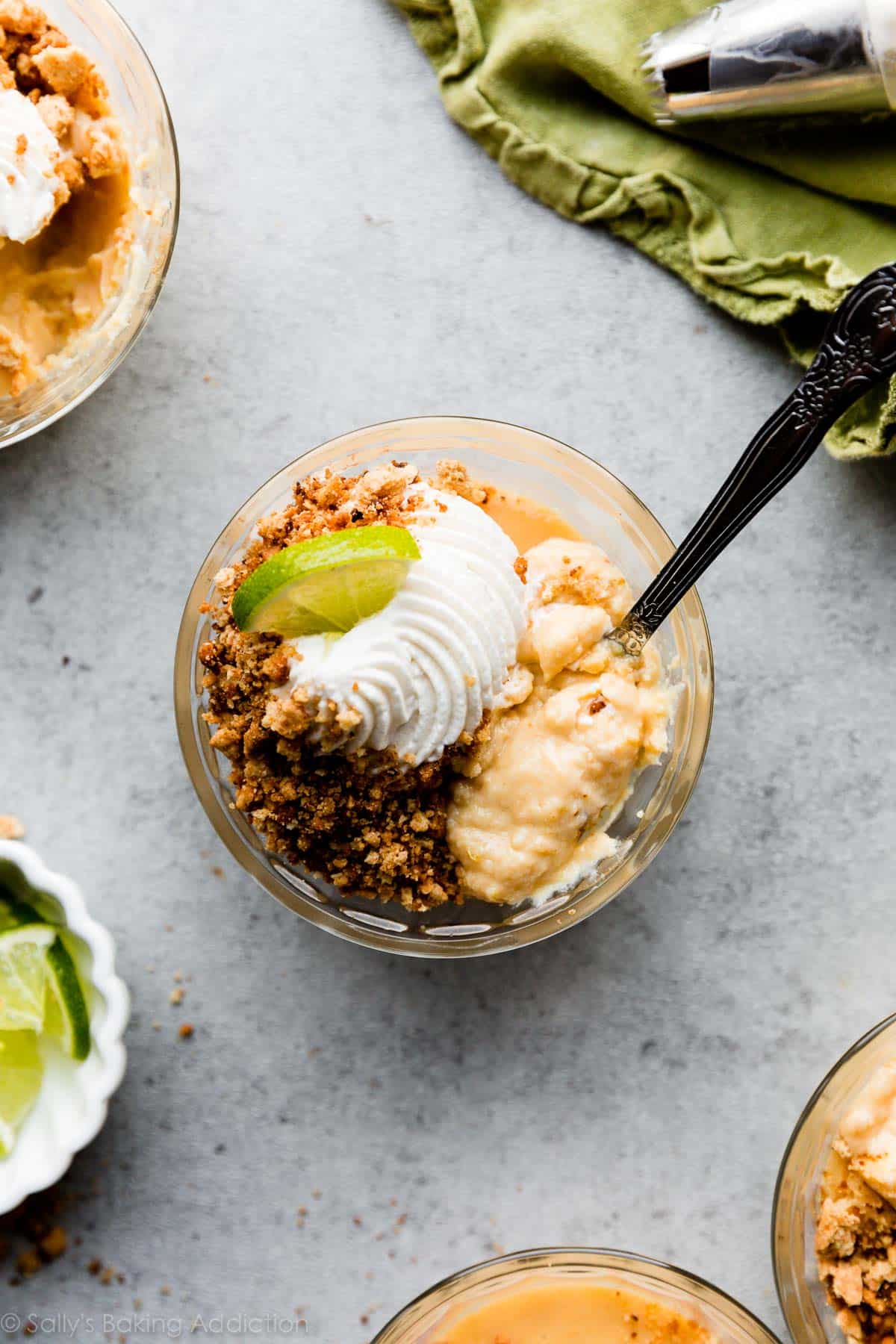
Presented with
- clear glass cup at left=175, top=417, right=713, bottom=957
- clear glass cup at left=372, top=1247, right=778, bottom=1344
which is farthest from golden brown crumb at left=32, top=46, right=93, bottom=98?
clear glass cup at left=372, top=1247, right=778, bottom=1344

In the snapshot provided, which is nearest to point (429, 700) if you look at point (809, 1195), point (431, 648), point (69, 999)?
point (431, 648)

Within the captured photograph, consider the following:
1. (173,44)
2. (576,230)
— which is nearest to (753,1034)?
(576,230)

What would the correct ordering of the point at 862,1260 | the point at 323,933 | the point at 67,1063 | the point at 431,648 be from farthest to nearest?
the point at 323,933 < the point at 67,1063 < the point at 862,1260 < the point at 431,648

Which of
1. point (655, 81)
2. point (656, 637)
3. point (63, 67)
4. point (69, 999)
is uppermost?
point (63, 67)

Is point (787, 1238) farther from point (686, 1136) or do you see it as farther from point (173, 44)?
point (173, 44)

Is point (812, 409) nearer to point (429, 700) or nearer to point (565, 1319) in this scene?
point (429, 700)

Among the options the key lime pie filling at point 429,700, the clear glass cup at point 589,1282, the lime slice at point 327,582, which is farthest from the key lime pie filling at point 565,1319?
the lime slice at point 327,582

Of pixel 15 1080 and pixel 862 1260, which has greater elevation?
pixel 15 1080
